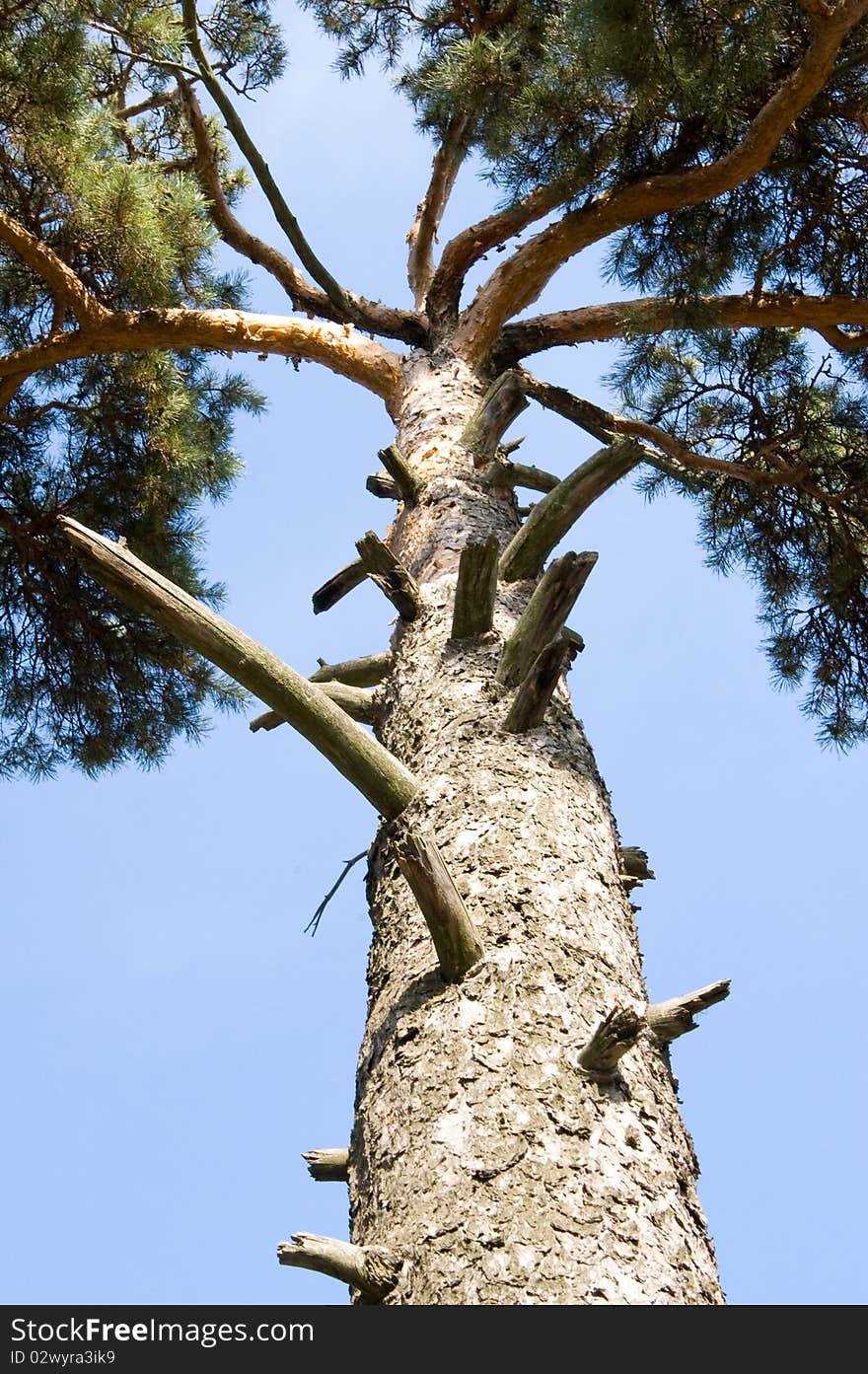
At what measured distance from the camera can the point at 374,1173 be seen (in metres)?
2.06

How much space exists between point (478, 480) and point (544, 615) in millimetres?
1340

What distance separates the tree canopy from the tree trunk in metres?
2.22

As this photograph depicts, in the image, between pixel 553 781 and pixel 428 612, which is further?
pixel 428 612

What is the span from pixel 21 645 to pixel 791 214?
12.6ft

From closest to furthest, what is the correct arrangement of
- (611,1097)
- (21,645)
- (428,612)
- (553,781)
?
(611,1097), (553,781), (428,612), (21,645)

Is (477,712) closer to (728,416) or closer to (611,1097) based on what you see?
(611,1097)

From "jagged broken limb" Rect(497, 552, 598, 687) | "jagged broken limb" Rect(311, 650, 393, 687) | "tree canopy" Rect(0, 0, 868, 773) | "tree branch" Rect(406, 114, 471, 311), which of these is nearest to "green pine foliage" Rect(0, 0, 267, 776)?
"tree canopy" Rect(0, 0, 868, 773)

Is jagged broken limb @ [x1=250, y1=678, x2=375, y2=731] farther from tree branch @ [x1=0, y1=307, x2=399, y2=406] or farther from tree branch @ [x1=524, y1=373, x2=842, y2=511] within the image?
tree branch @ [x1=0, y1=307, x2=399, y2=406]

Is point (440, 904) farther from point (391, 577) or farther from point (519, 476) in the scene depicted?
point (519, 476)

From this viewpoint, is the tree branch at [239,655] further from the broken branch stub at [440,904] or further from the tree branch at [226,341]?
the tree branch at [226,341]

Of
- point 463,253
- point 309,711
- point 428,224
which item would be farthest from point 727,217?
point 309,711

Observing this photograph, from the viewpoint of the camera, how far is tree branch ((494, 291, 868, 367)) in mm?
4609

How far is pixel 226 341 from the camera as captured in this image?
4.87m
